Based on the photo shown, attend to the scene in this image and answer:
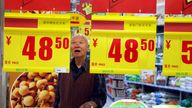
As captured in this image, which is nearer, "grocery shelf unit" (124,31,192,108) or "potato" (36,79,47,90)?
"potato" (36,79,47,90)

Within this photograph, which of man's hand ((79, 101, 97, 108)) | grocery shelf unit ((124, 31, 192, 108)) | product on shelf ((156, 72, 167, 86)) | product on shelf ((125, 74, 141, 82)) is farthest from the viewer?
product on shelf ((125, 74, 141, 82))

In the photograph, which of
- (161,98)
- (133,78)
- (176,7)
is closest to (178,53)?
(176,7)

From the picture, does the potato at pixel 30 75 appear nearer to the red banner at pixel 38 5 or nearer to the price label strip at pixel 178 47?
the red banner at pixel 38 5

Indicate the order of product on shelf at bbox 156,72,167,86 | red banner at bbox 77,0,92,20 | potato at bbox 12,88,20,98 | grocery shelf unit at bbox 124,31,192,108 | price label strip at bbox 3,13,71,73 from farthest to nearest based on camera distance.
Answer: product on shelf at bbox 156,72,167,86, grocery shelf unit at bbox 124,31,192,108, potato at bbox 12,88,20,98, red banner at bbox 77,0,92,20, price label strip at bbox 3,13,71,73

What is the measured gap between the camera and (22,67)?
194 centimetres

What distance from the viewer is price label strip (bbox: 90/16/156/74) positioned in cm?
195

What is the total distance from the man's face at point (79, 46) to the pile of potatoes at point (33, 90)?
433mm

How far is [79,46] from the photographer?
2.39 meters

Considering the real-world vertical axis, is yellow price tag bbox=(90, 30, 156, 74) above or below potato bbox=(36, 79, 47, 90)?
above

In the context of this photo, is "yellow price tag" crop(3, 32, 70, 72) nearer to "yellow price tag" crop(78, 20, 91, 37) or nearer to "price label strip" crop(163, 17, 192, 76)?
"yellow price tag" crop(78, 20, 91, 37)

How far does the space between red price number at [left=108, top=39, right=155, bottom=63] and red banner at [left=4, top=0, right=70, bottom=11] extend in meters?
0.30

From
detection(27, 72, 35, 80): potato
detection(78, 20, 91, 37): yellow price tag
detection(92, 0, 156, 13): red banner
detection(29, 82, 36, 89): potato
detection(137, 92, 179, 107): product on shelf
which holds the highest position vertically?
detection(92, 0, 156, 13): red banner

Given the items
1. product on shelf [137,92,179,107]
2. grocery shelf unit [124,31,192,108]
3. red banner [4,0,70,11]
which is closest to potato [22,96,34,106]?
red banner [4,0,70,11]

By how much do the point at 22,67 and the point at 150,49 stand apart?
65 centimetres
